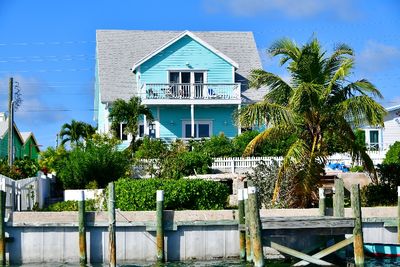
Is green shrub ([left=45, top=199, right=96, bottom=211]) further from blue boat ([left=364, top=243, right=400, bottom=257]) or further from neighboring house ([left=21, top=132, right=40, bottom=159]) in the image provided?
neighboring house ([left=21, top=132, right=40, bottom=159])

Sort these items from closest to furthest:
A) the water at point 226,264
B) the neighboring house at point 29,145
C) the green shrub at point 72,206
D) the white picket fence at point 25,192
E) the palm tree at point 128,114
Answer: the water at point 226,264 < the white picket fence at point 25,192 < the green shrub at point 72,206 < the palm tree at point 128,114 < the neighboring house at point 29,145

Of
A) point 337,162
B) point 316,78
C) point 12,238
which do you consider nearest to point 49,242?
point 12,238

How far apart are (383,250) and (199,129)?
79.7 feet

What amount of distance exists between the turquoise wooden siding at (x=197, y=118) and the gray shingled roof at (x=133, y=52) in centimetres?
167

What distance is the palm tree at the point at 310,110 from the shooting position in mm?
23344

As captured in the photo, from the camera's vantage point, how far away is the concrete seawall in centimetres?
1983

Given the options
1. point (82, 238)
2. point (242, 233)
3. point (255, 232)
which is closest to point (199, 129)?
point (242, 233)

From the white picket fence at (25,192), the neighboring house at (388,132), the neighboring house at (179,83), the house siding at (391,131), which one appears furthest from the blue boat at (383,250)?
the house siding at (391,131)

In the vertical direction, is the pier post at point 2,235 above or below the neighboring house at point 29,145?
below

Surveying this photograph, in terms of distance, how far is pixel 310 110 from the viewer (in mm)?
23891

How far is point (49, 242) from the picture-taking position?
19844mm

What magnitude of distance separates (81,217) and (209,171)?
14317 mm

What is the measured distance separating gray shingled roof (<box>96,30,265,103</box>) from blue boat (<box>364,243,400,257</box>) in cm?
2415

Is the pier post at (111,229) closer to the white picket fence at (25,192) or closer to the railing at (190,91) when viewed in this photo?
the white picket fence at (25,192)
